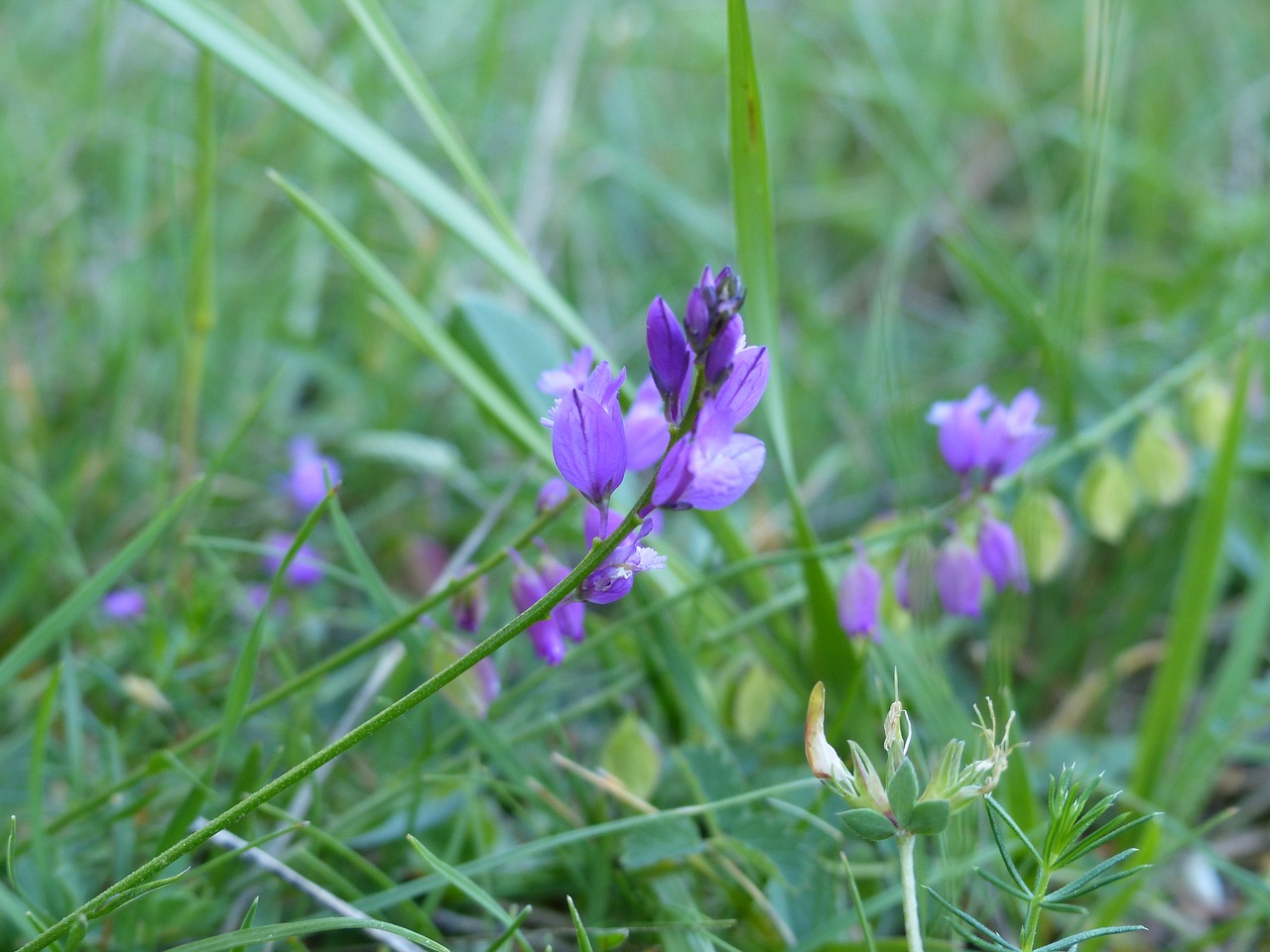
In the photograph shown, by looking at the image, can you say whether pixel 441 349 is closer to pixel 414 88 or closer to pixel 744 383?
pixel 414 88

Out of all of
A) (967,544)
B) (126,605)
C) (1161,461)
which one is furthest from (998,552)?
(126,605)

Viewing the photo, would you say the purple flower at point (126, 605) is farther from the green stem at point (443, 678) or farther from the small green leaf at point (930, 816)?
the small green leaf at point (930, 816)

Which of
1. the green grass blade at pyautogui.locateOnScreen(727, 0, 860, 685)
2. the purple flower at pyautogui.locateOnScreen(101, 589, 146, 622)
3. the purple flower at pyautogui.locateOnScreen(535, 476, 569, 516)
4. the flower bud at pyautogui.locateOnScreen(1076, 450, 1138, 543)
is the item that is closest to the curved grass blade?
the green grass blade at pyautogui.locateOnScreen(727, 0, 860, 685)

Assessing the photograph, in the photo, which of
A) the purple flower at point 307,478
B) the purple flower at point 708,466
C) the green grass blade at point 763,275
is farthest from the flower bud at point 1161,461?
the purple flower at point 307,478

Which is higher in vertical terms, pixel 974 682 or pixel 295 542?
pixel 295 542

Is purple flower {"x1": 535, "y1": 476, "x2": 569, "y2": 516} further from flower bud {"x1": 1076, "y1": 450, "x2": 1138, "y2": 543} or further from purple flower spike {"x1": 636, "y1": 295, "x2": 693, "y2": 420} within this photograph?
flower bud {"x1": 1076, "y1": 450, "x2": 1138, "y2": 543}

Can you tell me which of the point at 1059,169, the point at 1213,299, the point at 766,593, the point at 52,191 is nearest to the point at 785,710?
the point at 766,593

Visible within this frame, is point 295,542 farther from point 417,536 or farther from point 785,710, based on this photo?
point 417,536
